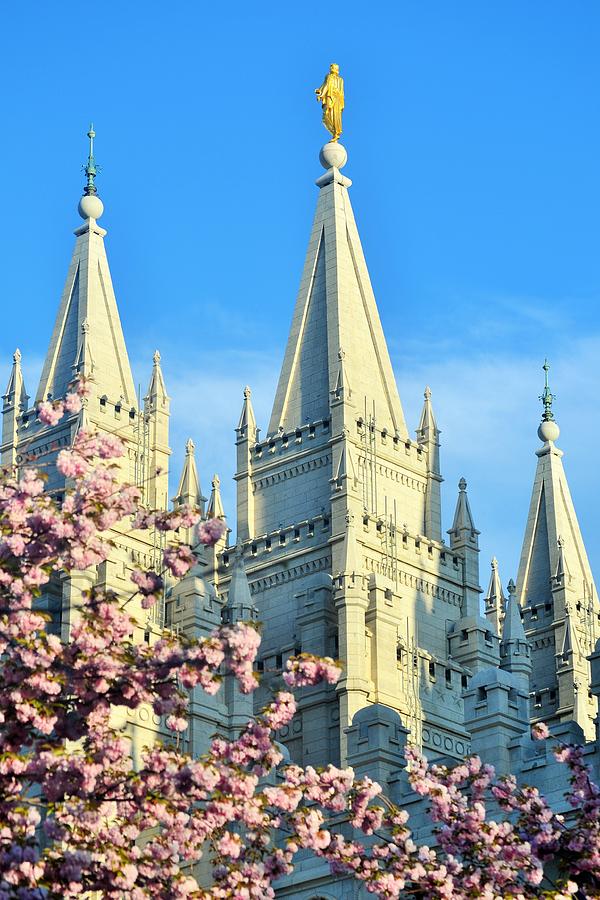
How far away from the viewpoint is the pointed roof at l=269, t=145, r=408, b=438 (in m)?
65.9

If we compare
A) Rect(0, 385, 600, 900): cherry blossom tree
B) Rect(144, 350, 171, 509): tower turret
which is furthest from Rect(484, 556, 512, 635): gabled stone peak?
Rect(0, 385, 600, 900): cherry blossom tree

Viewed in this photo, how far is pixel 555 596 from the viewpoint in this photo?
72375 millimetres

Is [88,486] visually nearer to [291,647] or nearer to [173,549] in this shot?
[173,549]

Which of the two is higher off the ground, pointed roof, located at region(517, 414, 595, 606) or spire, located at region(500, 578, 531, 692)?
pointed roof, located at region(517, 414, 595, 606)

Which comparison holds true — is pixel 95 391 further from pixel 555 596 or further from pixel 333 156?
pixel 555 596

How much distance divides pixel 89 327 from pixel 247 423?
5.95 meters

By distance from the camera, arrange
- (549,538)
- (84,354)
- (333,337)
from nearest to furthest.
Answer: (84,354) → (333,337) → (549,538)

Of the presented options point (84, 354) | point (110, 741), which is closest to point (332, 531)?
point (84, 354)

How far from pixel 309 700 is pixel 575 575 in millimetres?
16573

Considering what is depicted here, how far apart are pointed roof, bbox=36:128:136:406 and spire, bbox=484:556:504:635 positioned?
51.8 ft

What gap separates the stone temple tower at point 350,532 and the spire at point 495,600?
790 centimetres

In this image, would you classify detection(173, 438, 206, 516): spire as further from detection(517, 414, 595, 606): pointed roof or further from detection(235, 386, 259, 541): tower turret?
detection(517, 414, 595, 606): pointed roof

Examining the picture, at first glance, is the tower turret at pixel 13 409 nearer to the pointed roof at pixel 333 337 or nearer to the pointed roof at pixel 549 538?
the pointed roof at pixel 333 337

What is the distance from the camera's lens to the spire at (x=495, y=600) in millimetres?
73312
